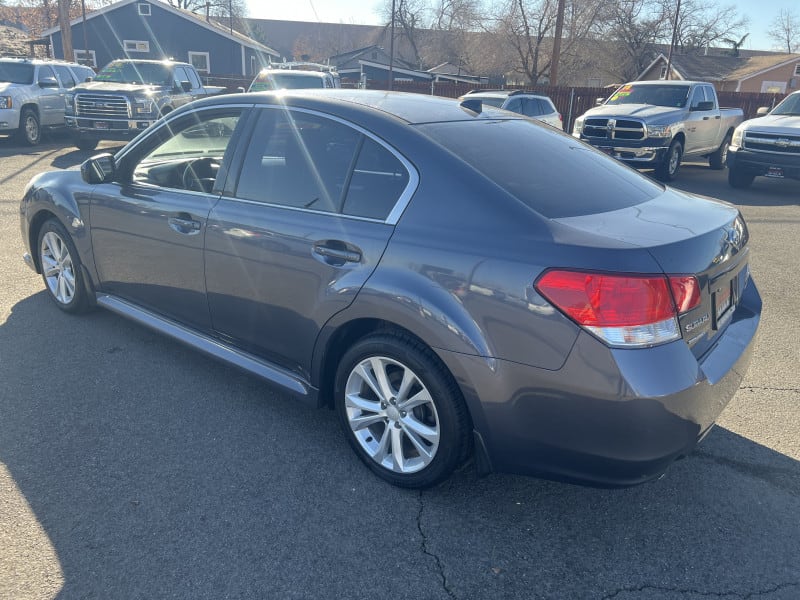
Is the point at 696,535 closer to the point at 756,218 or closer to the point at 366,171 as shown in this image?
the point at 366,171

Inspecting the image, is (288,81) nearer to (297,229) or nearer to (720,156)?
(720,156)

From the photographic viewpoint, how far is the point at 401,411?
9.77ft

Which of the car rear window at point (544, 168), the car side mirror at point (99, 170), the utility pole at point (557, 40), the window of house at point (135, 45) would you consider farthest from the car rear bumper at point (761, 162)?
the window of house at point (135, 45)

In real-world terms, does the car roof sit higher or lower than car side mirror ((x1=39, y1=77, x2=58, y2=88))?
lower

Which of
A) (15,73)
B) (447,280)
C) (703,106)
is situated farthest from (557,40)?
(447,280)

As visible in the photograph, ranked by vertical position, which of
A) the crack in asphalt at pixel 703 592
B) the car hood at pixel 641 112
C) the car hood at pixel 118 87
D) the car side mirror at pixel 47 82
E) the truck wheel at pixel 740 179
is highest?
the car side mirror at pixel 47 82

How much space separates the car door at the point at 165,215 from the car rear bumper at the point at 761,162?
11201 mm

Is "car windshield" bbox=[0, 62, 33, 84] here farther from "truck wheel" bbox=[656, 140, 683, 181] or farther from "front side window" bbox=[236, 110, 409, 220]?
"front side window" bbox=[236, 110, 409, 220]

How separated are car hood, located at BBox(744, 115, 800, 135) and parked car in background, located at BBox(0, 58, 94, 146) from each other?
50.8 feet

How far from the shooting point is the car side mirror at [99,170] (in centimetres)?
432

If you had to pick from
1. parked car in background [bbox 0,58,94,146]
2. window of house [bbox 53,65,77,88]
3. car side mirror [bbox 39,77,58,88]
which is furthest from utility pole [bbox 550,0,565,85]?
car side mirror [bbox 39,77,58,88]

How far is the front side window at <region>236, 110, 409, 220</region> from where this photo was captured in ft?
9.95

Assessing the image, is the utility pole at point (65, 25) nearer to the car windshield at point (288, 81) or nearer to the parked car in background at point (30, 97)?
the parked car in background at point (30, 97)

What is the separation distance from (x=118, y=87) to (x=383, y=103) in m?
13.7
